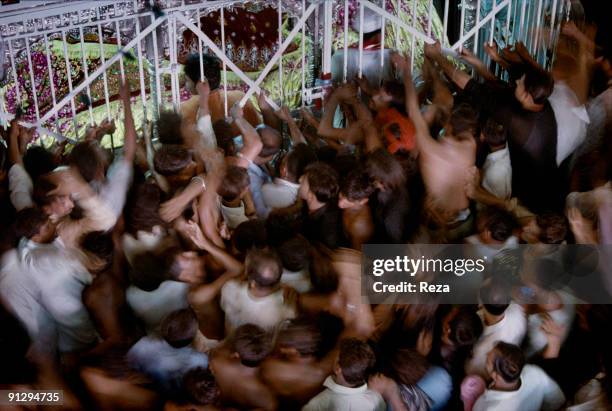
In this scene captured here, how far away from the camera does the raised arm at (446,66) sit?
2916 millimetres

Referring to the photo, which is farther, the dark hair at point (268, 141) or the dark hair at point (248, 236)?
the dark hair at point (268, 141)

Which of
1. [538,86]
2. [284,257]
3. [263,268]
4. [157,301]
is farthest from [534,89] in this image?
[157,301]

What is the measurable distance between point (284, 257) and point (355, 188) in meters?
0.32

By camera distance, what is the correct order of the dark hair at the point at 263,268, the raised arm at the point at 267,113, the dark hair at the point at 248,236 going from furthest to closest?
the raised arm at the point at 267,113, the dark hair at the point at 248,236, the dark hair at the point at 263,268

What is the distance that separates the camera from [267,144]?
267 centimetres

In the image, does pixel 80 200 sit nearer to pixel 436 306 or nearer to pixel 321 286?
pixel 321 286

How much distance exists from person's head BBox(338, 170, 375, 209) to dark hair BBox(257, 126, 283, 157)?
33cm

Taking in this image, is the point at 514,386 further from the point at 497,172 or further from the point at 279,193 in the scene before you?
the point at 279,193

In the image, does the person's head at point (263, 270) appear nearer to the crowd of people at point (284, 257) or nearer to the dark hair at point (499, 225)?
the crowd of people at point (284, 257)

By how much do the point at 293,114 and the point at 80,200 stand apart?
3.01 feet

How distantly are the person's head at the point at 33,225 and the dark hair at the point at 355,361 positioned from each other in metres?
0.91

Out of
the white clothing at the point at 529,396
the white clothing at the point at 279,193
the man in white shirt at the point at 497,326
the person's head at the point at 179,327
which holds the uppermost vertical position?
the white clothing at the point at 279,193

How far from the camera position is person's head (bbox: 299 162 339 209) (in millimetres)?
2436

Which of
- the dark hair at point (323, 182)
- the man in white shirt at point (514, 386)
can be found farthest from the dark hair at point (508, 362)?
the dark hair at point (323, 182)
